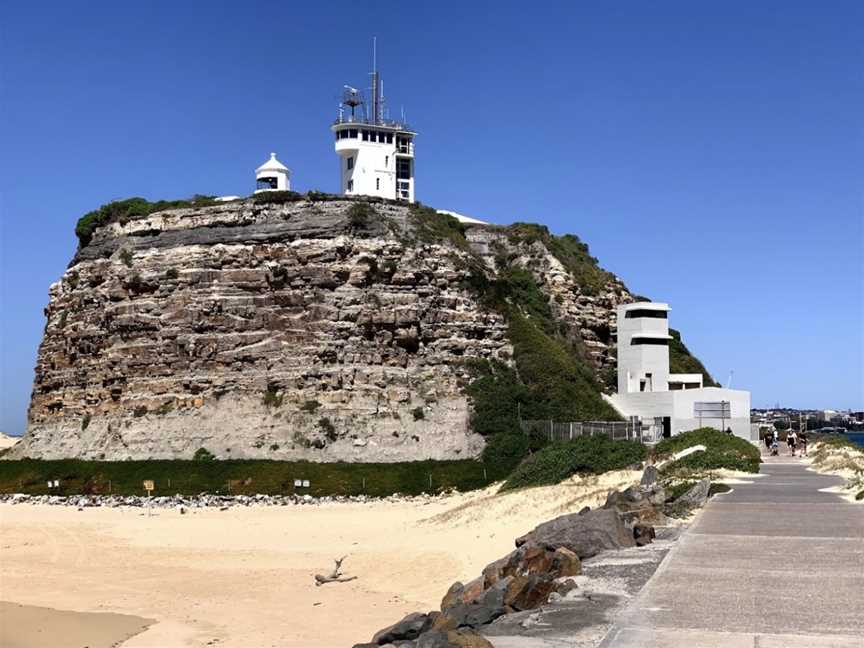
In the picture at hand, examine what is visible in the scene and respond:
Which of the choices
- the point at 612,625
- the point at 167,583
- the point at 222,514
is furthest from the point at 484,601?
the point at 222,514

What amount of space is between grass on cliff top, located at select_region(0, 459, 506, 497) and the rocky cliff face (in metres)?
1.60

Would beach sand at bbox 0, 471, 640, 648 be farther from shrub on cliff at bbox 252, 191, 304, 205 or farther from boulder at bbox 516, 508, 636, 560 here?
shrub on cliff at bbox 252, 191, 304, 205

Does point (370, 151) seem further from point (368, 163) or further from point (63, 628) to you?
point (63, 628)

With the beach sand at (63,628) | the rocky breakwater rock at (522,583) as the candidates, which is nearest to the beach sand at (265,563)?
the beach sand at (63,628)

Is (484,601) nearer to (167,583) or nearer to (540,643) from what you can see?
(540,643)

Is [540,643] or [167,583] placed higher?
[540,643]

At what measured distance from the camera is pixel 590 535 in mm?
16484

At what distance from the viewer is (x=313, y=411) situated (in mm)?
55625

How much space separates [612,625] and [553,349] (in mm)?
52350

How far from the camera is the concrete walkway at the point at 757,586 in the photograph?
1044 centimetres

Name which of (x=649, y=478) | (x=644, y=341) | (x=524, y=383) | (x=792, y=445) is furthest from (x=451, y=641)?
(x=644, y=341)

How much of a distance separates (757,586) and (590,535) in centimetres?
388

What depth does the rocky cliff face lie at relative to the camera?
55.5 m

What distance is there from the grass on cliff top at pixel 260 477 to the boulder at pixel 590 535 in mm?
32033
